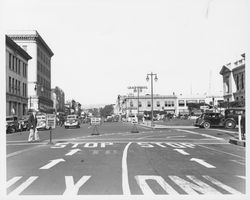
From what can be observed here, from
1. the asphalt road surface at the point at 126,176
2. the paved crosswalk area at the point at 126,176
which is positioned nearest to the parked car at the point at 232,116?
the paved crosswalk area at the point at 126,176

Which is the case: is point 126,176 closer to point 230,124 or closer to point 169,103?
point 230,124

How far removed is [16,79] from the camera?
56062 millimetres

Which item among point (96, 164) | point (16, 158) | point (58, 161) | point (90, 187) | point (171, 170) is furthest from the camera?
point (16, 158)

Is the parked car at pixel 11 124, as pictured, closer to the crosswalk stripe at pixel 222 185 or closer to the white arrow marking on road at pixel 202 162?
the white arrow marking on road at pixel 202 162

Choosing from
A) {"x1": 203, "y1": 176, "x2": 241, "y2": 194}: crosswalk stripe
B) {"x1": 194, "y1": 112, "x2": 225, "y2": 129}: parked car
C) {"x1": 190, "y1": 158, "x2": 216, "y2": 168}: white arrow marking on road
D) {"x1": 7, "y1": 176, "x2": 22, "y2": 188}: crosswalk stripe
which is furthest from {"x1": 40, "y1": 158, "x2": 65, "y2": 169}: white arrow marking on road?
{"x1": 194, "y1": 112, "x2": 225, "y2": 129}: parked car

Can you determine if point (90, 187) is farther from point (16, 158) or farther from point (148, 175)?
point (16, 158)

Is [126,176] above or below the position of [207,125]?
below

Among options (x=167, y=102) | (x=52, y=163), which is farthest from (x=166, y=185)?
(x=167, y=102)

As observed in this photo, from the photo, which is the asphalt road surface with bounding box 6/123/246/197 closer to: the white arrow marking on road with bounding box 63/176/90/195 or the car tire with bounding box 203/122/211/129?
the white arrow marking on road with bounding box 63/176/90/195

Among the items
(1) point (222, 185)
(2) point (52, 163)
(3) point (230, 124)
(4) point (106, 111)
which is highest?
(4) point (106, 111)

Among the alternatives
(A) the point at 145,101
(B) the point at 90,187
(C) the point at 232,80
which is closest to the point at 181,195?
(B) the point at 90,187

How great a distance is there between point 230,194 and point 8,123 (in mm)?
34776
